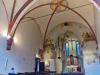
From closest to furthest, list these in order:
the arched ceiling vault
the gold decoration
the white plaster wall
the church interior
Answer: the white plaster wall → the church interior → the arched ceiling vault → the gold decoration

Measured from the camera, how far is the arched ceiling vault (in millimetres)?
10372

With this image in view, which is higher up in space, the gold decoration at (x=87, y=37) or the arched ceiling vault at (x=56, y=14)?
the arched ceiling vault at (x=56, y=14)

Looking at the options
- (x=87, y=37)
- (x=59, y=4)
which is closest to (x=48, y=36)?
(x=87, y=37)

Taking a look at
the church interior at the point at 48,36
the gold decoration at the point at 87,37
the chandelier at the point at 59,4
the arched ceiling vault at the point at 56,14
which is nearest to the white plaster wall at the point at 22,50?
the church interior at the point at 48,36

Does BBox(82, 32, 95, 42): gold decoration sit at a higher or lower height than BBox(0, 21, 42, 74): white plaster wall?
higher

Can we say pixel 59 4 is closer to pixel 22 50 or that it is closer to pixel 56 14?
pixel 56 14

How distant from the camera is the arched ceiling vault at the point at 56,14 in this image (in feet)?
34.0

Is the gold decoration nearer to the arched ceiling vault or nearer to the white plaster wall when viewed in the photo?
the arched ceiling vault

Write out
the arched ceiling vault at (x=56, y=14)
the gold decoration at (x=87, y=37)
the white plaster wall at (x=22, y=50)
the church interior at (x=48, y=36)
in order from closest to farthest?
1. the white plaster wall at (x=22, y=50)
2. the church interior at (x=48, y=36)
3. the arched ceiling vault at (x=56, y=14)
4. the gold decoration at (x=87, y=37)

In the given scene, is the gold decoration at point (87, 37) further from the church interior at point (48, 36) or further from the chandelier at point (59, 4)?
the chandelier at point (59, 4)

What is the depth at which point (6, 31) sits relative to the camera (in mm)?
8461

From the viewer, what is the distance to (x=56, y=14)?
471 inches

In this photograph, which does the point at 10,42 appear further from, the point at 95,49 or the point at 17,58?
the point at 95,49

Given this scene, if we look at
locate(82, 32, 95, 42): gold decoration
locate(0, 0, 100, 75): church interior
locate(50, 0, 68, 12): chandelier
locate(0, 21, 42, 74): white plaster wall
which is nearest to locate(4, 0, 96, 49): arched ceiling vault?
locate(0, 0, 100, 75): church interior
